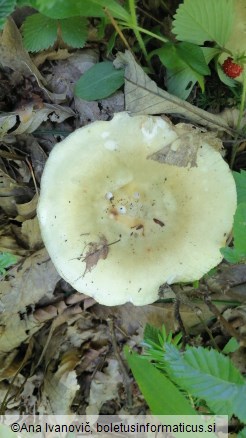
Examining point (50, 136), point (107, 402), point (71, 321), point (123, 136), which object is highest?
point (123, 136)

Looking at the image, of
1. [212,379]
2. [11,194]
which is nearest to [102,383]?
[11,194]

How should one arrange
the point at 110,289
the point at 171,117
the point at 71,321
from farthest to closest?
the point at 71,321 → the point at 171,117 → the point at 110,289

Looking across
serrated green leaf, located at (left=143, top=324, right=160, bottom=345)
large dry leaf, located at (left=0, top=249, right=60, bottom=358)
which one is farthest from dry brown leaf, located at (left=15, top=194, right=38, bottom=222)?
serrated green leaf, located at (left=143, top=324, right=160, bottom=345)

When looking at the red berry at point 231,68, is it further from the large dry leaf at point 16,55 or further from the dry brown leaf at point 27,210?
the dry brown leaf at point 27,210

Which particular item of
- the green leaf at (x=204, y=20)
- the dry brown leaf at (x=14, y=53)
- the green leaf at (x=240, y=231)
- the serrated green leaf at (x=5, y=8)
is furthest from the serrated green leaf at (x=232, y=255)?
the dry brown leaf at (x=14, y=53)

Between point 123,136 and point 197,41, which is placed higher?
point 197,41

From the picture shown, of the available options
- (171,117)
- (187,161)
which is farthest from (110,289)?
(171,117)

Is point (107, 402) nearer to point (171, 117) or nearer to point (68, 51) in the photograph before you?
point (171, 117)

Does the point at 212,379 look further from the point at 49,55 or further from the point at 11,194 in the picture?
the point at 49,55
